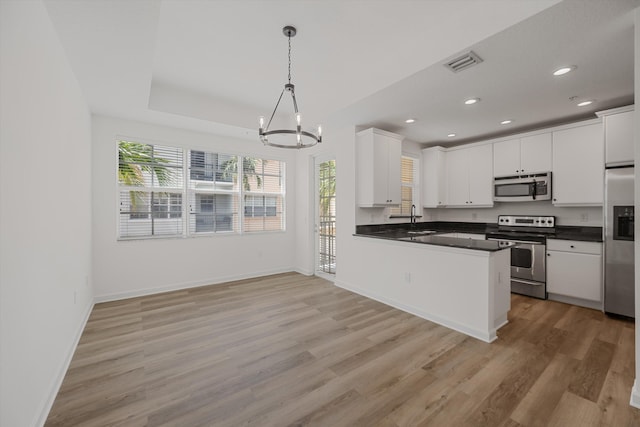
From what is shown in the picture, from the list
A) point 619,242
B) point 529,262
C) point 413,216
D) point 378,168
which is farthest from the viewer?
point 413,216

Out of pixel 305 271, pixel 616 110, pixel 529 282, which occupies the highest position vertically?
pixel 616 110

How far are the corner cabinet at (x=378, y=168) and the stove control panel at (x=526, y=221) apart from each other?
6.65 feet

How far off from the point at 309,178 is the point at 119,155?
312 centimetres

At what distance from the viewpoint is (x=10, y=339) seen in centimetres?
131

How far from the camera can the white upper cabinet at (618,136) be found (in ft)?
10.3

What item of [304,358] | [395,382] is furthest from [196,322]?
[395,382]

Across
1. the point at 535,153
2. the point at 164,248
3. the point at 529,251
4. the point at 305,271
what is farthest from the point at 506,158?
the point at 164,248

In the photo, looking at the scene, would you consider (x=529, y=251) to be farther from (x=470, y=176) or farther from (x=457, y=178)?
(x=457, y=178)

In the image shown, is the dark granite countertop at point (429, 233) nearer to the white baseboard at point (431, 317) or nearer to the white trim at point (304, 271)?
the white baseboard at point (431, 317)

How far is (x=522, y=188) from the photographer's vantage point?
14.1 feet

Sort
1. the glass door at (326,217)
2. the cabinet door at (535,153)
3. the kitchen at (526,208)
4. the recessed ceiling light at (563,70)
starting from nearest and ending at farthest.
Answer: the recessed ceiling light at (563,70)
the kitchen at (526,208)
the cabinet door at (535,153)
the glass door at (326,217)

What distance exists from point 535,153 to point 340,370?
440cm

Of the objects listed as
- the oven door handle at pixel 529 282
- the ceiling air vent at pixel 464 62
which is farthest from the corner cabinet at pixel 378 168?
the oven door handle at pixel 529 282

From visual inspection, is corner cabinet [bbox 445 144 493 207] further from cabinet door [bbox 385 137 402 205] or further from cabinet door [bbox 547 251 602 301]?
cabinet door [bbox 385 137 402 205]
